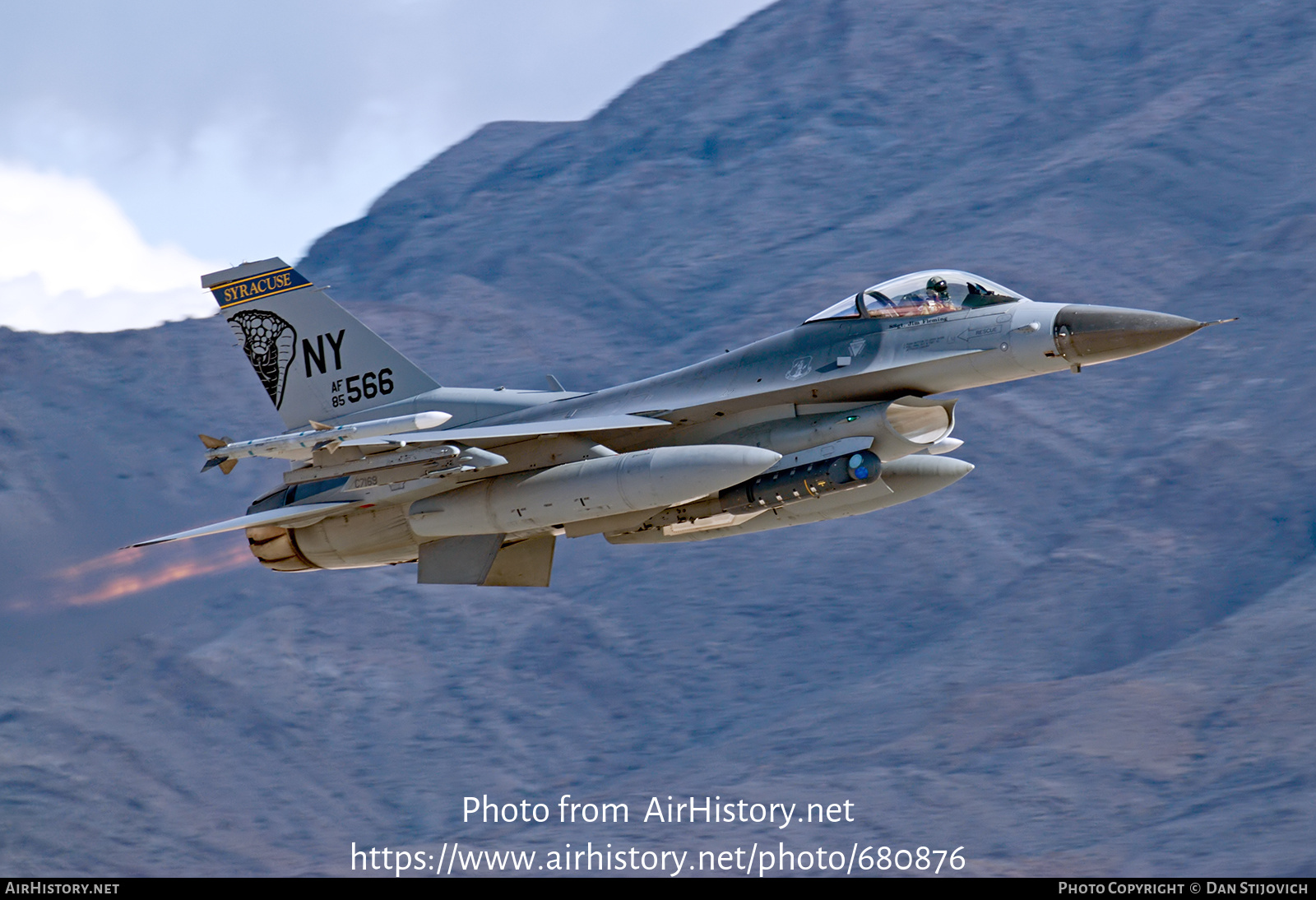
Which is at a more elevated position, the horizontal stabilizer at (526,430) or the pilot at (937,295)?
the pilot at (937,295)

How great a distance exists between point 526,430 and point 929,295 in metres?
5.59

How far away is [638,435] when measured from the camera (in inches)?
870

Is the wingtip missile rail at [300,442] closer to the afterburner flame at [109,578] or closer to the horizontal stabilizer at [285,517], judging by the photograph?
the horizontal stabilizer at [285,517]

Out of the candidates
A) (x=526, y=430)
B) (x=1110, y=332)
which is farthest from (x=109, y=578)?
(x=1110, y=332)

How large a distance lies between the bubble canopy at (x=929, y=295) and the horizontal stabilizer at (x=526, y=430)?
10.6ft

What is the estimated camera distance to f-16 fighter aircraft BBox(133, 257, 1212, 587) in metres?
20.1

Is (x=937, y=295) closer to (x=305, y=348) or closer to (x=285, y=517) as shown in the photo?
(x=285, y=517)

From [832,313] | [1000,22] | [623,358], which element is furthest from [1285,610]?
[1000,22]

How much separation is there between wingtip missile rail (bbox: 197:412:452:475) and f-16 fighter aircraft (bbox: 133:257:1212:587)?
0.03m

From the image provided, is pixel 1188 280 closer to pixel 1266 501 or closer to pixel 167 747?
pixel 1266 501

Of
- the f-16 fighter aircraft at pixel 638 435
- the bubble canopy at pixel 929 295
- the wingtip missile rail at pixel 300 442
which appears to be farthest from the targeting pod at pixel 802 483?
the wingtip missile rail at pixel 300 442

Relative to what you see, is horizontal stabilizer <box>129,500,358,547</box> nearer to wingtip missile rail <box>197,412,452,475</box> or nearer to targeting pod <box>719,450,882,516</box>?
wingtip missile rail <box>197,412,452,475</box>

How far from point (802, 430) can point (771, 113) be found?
110343 millimetres

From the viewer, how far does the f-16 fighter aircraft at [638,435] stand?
20094 mm
